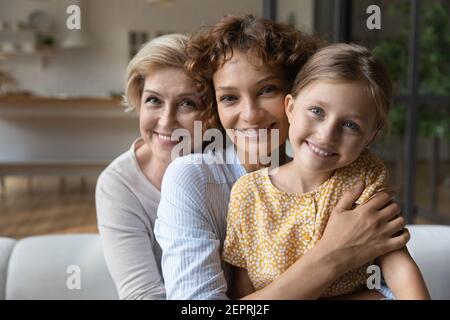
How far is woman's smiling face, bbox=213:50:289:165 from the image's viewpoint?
957 mm

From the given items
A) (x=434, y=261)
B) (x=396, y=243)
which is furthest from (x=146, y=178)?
(x=434, y=261)

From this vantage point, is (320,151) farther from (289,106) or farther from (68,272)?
(68,272)

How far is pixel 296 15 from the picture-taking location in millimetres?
6664

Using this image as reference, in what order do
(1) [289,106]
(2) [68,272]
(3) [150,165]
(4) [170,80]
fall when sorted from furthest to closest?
(2) [68,272], (3) [150,165], (4) [170,80], (1) [289,106]

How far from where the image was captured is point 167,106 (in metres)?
1.16

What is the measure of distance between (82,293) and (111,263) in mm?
306

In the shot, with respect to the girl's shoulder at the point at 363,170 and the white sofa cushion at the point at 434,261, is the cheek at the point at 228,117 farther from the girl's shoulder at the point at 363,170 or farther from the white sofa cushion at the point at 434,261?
the white sofa cushion at the point at 434,261

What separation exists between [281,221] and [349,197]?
0.12 m

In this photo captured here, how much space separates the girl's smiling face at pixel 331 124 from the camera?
0.83 m

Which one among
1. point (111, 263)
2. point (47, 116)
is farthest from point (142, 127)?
point (47, 116)

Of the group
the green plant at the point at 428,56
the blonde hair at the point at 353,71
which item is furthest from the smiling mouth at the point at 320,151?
the green plant at the point at 428,56

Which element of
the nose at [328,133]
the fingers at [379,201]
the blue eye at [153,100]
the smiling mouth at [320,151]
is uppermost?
the blue eye at [153,100]

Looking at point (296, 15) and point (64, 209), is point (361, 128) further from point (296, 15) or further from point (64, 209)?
point (296, 15)

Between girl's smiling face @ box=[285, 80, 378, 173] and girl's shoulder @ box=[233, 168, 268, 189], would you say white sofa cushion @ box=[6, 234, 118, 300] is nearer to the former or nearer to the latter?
girl's shoulder @ box=[233, 168, 268, 189]
